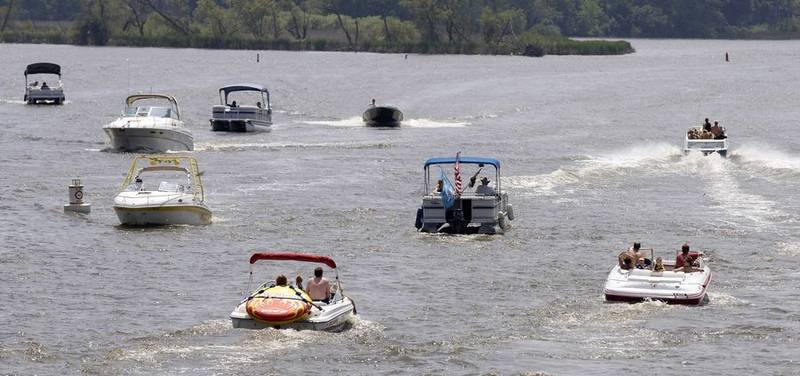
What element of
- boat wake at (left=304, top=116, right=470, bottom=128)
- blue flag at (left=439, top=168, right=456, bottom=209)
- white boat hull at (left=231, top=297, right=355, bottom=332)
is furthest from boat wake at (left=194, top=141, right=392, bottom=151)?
white boat hull at (left=231, top=297, right=355, bottom=332)

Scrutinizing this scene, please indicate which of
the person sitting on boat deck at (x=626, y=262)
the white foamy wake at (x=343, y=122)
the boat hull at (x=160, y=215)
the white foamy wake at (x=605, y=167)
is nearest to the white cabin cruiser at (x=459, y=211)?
the boat hull at (x=160, y=215)

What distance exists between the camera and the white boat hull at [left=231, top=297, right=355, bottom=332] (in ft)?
116

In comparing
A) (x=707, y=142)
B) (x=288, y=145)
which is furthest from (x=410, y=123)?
(x=707, y=142)

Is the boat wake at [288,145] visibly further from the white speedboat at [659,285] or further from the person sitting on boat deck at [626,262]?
the white speedboat at [659,285]

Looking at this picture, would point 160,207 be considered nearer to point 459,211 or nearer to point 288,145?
point 459,211

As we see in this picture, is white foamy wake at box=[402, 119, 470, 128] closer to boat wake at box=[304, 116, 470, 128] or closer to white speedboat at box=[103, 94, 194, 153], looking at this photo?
boat wake at box=[304, 116, 470, 128]

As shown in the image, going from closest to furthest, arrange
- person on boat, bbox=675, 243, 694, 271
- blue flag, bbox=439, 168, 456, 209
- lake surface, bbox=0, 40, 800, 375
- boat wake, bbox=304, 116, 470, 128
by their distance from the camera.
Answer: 1. lake surface, bbox=0, 40, 800, 375
2. person on boat, bbox=675, 243, 694, 271
3. blue flag, bbox=439, 168, 456, 209
4. boat wake, bbox=304, 116, 470, 128

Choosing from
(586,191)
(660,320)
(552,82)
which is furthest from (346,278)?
(552,82)

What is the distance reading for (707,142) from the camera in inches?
3068

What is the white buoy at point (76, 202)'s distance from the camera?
55.9 metres

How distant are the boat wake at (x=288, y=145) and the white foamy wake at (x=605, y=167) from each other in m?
13.3

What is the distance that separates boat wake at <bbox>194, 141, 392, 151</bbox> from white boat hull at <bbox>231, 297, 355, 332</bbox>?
45522 millimetres

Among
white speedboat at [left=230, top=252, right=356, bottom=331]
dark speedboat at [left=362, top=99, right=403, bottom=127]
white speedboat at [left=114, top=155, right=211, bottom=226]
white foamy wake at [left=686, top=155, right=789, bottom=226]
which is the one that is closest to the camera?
white speedboat at [left=230, top=252, right=356, bottom=331]

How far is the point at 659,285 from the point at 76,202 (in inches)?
979
